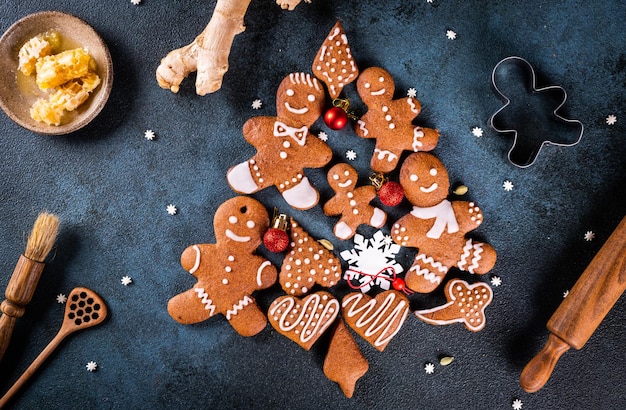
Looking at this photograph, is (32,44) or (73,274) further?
(73,274)

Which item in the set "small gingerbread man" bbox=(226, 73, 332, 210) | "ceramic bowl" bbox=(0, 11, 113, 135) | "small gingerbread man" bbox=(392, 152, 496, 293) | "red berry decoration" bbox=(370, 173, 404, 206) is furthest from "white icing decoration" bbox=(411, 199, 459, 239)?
"ceramic bowl" bbox=(0, 11, 113, 135)

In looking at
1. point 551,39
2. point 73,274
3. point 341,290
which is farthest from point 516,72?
point 73,274

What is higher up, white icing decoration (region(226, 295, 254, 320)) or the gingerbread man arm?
the gingerbread man arm

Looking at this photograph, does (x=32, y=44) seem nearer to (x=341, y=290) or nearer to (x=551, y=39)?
(x=341, y=290)

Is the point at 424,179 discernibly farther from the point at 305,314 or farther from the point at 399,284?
the point at 305,314

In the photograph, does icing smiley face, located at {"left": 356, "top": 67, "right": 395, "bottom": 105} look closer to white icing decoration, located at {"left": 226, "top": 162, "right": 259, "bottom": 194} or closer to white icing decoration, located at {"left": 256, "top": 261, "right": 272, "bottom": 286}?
white icing decoration, located at {"left": 226, "top": 162, "right": 259, "bottom": 194}
